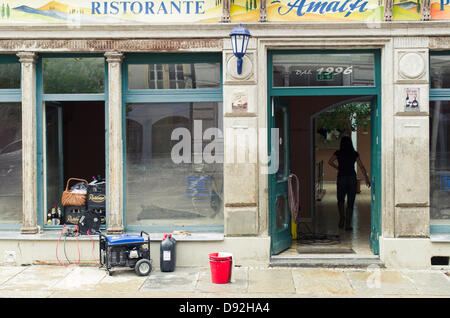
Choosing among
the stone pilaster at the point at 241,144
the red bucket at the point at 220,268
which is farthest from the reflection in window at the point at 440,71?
the red bucket at the point at 220,268

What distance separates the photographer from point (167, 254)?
9.16 metres

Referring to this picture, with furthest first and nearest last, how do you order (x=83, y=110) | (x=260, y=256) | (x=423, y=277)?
(x=83, y=110)
(x=260, y=256)
(x=423, y=277)

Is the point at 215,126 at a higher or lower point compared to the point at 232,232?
higher

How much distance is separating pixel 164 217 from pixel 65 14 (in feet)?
12.1

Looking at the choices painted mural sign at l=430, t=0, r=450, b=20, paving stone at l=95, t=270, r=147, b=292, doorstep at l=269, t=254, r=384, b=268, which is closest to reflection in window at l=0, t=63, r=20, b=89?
paving stone at l=95, t=270, r=147, b=292

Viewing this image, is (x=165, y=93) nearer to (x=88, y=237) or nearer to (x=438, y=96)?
(x=88, y=237)

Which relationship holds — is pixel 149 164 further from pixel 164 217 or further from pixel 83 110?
pixel 83 110

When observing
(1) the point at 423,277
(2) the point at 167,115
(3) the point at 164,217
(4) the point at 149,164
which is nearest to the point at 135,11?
(2) the point at 167,115

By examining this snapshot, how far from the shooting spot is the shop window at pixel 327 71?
970cm

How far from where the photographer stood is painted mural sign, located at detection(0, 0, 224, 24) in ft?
31.3

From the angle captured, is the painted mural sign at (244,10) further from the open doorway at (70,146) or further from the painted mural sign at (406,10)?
the open doorway at (70,146)

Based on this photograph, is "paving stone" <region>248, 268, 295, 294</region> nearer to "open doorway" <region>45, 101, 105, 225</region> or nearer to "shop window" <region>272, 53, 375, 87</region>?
"shop window" <region>272, 53, 375, 87</region>

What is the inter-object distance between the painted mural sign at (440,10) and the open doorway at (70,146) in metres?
5.79

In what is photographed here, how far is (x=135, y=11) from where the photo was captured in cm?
957
